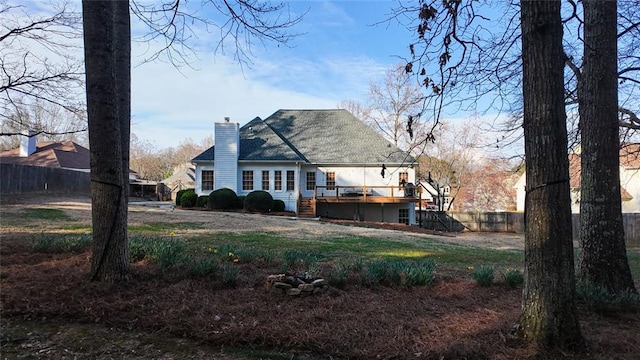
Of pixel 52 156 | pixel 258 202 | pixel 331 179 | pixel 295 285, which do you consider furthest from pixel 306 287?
pixel 52 156

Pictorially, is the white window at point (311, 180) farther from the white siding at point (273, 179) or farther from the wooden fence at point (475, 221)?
the wooden fence at point (475, 221)

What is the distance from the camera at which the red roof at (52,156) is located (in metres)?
34.2

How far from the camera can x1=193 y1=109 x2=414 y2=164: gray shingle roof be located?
2605 centimetres

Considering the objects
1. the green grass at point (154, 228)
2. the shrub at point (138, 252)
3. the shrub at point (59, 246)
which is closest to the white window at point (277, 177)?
the green grass at point (154, 228)

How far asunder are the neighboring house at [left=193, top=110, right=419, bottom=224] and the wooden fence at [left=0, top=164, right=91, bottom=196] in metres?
7.80

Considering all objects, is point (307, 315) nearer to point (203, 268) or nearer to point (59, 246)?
point (203, 268)

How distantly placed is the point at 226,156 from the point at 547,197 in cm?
2347

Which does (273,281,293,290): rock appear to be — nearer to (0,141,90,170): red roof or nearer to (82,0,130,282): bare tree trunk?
(82,0,130,282): bare tree trunk

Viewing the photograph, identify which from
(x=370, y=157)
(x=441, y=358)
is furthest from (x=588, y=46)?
(x=370, y=157)

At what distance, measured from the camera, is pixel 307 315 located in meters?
3.90

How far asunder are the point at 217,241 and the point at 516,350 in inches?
301

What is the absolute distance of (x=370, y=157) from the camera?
2642 cm

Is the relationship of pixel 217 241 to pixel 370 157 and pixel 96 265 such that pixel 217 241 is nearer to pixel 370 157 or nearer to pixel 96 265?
pixel 96 265

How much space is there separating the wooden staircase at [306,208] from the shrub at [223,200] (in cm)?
400
